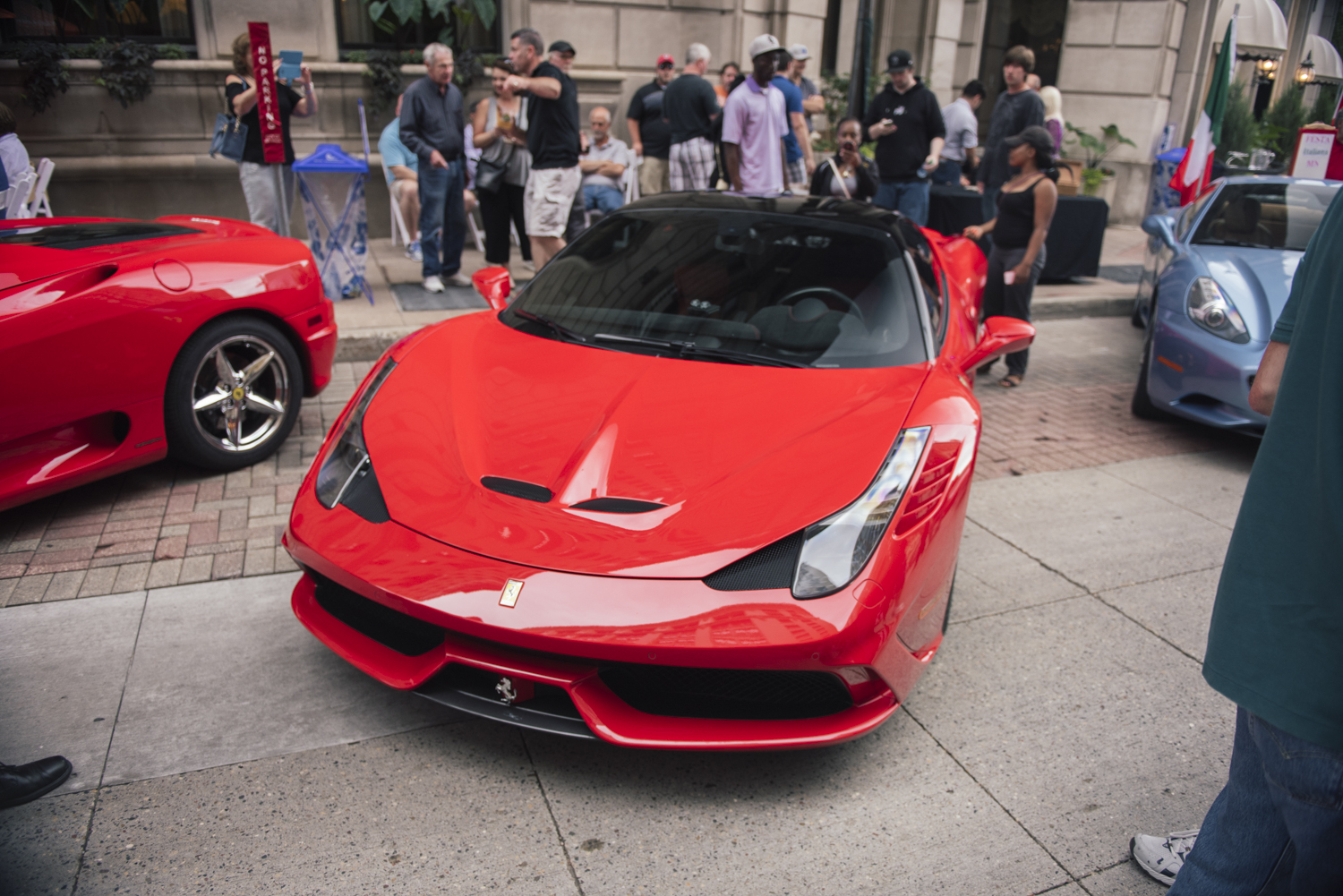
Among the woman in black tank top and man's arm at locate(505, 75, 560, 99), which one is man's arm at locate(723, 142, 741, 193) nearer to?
man's arm at locate(505, 75, 560, 99)

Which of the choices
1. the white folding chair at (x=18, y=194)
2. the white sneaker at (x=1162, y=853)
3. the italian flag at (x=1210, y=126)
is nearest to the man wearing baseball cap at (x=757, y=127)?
the white folding chair at (x=18, y=194)

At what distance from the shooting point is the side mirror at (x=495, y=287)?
387 centimetres

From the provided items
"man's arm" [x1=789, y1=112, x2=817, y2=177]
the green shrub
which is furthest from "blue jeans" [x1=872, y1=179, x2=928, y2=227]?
the green shrub

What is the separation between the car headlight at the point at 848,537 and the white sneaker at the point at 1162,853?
0.93m

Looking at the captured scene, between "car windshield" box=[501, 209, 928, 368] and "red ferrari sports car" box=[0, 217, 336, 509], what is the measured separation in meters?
1.34

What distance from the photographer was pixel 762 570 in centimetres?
228

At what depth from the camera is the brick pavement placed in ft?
11.2

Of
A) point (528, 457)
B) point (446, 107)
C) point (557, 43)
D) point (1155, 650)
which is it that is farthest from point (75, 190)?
point (1155, 650)

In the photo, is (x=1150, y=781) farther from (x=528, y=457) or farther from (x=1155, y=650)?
(x=528, y=457)

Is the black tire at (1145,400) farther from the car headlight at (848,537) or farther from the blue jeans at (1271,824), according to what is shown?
the blue jeans at (1271,824)

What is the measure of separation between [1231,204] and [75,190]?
949 centimetres

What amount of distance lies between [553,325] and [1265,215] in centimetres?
512

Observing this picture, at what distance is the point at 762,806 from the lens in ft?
7.84

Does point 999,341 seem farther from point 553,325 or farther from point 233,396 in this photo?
point 233,396
